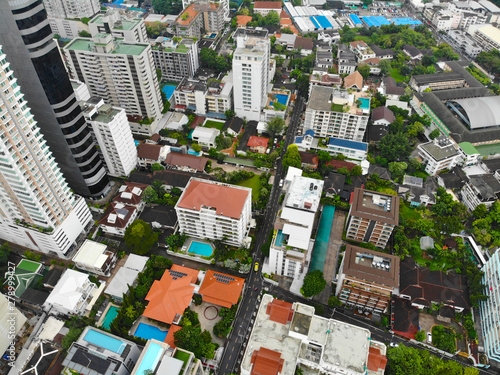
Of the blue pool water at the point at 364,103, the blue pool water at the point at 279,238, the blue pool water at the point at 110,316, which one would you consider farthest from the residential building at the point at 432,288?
the blue pool water at the point at 110,316

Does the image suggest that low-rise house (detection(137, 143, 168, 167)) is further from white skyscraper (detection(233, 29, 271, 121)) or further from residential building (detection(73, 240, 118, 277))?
white skyscraper (detection(233, 29, 271, 121))

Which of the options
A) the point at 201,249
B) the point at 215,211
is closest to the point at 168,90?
the point at 215,211

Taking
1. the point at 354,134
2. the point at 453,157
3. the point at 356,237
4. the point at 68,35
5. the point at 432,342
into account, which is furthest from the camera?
the point at 68,35

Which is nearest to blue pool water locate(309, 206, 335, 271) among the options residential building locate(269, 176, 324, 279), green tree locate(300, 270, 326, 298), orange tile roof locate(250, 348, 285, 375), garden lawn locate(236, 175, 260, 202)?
residential building locate(269, 176, 324, 279)

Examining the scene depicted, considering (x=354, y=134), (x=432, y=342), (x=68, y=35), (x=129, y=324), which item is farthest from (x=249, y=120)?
(x=68, y=35)

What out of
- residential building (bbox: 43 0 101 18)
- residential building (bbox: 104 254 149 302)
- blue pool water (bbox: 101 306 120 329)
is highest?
residential building (bbox: 43 0 101 18)

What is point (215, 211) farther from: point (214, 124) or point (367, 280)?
point (214, 124)

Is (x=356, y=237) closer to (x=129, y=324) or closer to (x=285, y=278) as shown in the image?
(x=285, y=278)
